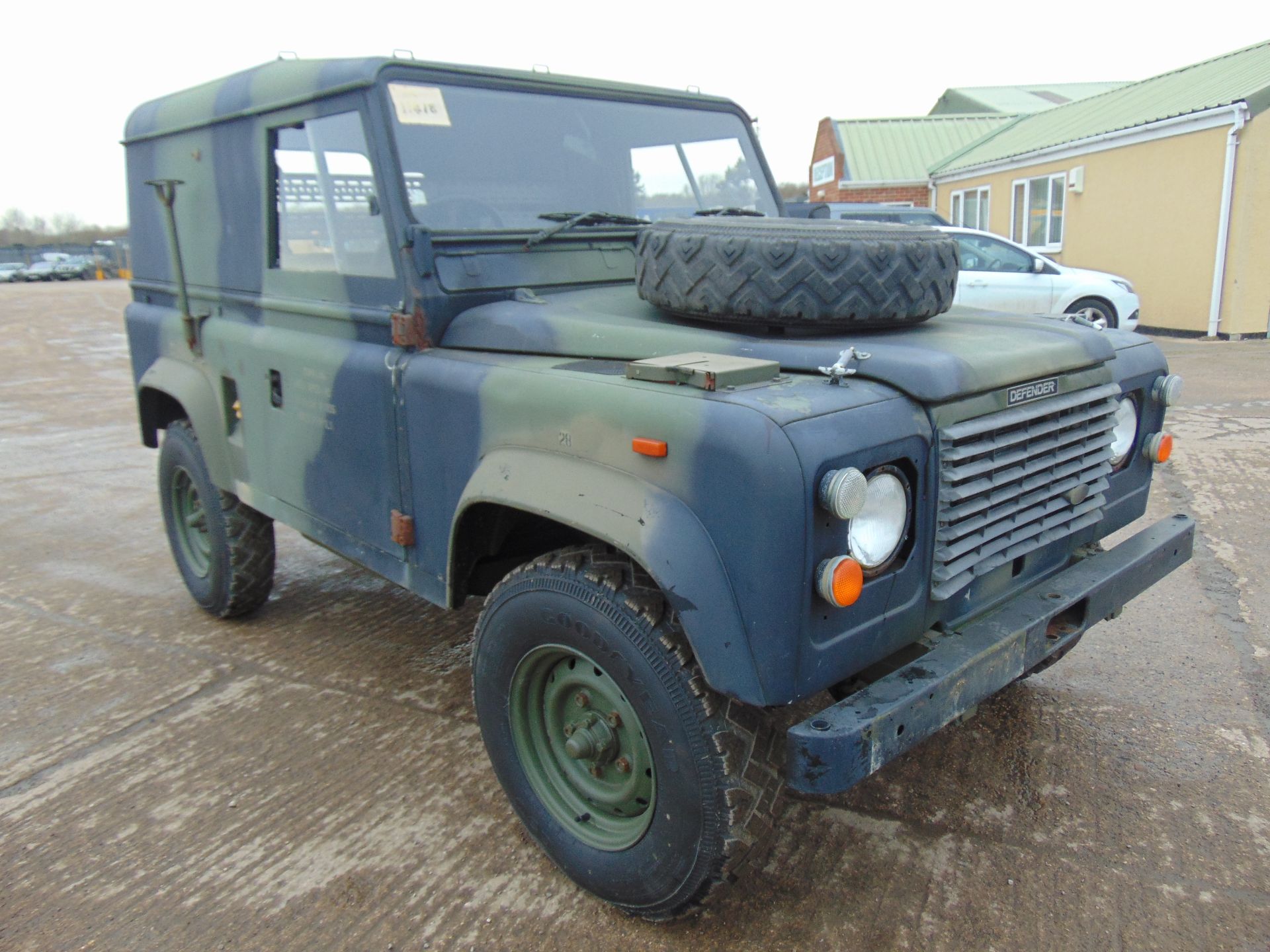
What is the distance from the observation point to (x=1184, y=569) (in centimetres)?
460

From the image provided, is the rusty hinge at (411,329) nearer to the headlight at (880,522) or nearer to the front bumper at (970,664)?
the headlight at (880,522)

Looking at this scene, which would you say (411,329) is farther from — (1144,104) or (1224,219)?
(1144,104)

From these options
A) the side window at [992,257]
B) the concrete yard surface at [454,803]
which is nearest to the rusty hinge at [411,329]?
the concrete yard surface at [454,803]

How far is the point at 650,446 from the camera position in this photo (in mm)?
2016

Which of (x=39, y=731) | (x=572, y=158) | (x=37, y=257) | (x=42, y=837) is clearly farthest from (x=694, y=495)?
(x=37, y=257)

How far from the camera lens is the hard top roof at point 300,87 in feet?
9.86

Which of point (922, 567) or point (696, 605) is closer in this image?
point (696, 605)

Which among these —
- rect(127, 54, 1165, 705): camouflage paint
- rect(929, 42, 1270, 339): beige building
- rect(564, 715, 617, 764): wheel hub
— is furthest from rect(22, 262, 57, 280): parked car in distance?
rect(564, 715, 617, 764): wheel hub

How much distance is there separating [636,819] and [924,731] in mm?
735

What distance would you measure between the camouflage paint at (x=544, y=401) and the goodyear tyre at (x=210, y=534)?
20 centimetres

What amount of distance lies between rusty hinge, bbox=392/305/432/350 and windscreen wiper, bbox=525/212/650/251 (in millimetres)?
449

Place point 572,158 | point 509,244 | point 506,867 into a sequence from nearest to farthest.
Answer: point 506,867 < point 509,244 < point 572,158

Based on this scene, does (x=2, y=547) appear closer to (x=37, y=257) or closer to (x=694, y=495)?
(x=694, y=495)

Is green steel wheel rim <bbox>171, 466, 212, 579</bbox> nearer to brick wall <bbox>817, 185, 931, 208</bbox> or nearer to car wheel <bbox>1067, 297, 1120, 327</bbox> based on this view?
car wheel <bbox>1067, 297, 1120, 327</bbox>
